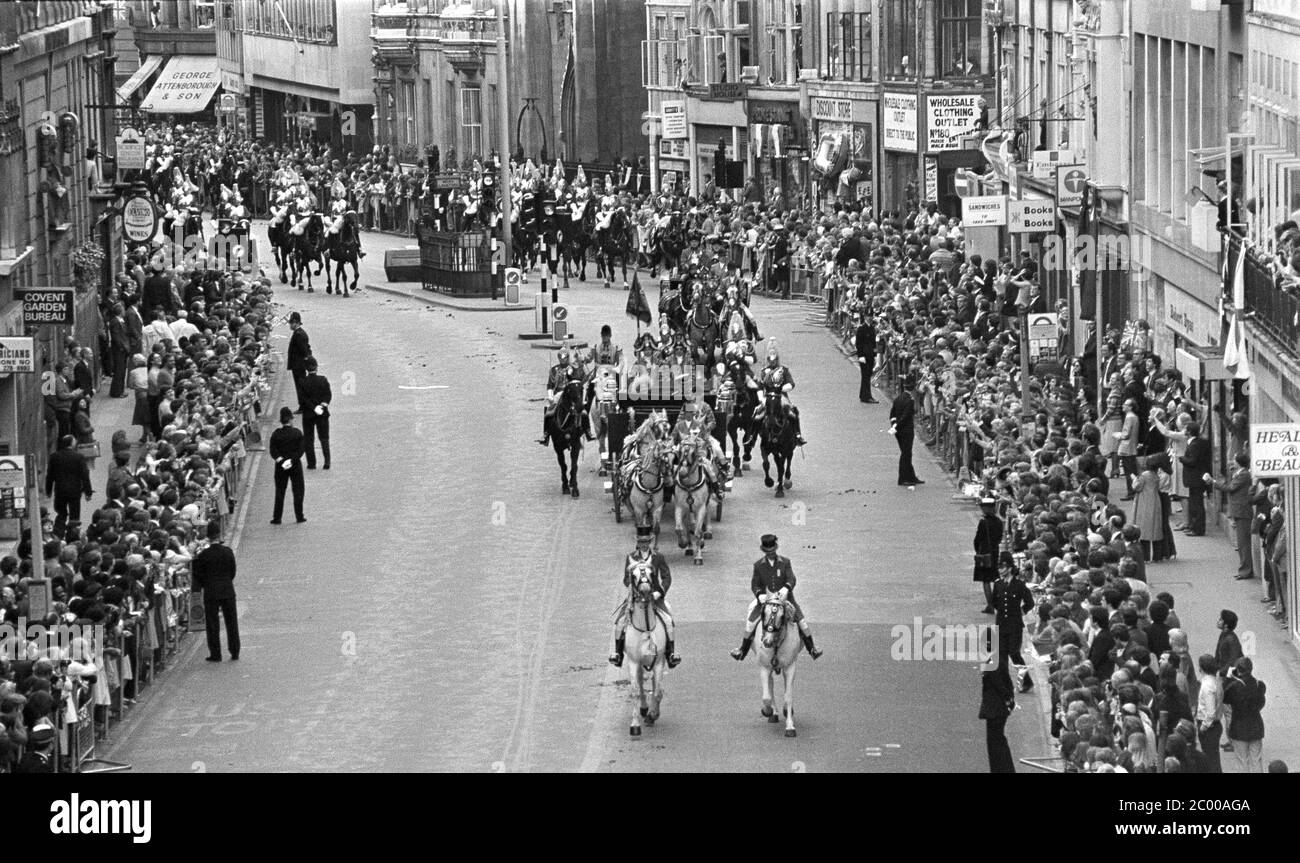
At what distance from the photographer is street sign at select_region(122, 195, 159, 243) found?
47281mm

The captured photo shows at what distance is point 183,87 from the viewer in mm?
109500

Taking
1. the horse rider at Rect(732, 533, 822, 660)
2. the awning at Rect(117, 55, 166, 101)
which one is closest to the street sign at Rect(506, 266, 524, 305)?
the horse rider at Rect(732, 533, 822, 660)

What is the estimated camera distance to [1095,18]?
45031 millimetres

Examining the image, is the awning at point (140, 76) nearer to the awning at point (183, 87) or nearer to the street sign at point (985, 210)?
the awning at point (183, 87)

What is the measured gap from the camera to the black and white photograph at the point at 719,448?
76.0 feet

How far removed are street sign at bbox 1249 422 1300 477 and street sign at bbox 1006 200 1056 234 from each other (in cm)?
1682

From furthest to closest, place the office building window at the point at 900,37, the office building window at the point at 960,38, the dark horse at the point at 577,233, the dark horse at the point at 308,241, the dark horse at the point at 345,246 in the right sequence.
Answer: the office building window at the point at 900,37 → the office building window at the point at 960,38 → the dark horse at the point at 577,233 → the dark horse at the point at 308,241 → the dark horse at the point at 345,246

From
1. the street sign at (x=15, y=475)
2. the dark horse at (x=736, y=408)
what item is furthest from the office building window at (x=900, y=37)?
A: the street sign at (x=15, y=475)

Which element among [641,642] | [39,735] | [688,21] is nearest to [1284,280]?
[641,642]

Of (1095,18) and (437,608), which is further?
(1095,18)

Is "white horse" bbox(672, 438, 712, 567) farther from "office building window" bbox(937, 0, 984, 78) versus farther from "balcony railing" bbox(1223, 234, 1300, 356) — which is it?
"office building window" bbox(937, 0, 984, 78)

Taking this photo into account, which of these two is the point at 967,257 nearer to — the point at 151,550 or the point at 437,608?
the point at 437,608

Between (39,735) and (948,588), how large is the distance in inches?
479

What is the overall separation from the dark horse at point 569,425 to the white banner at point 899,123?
96.6 ft
